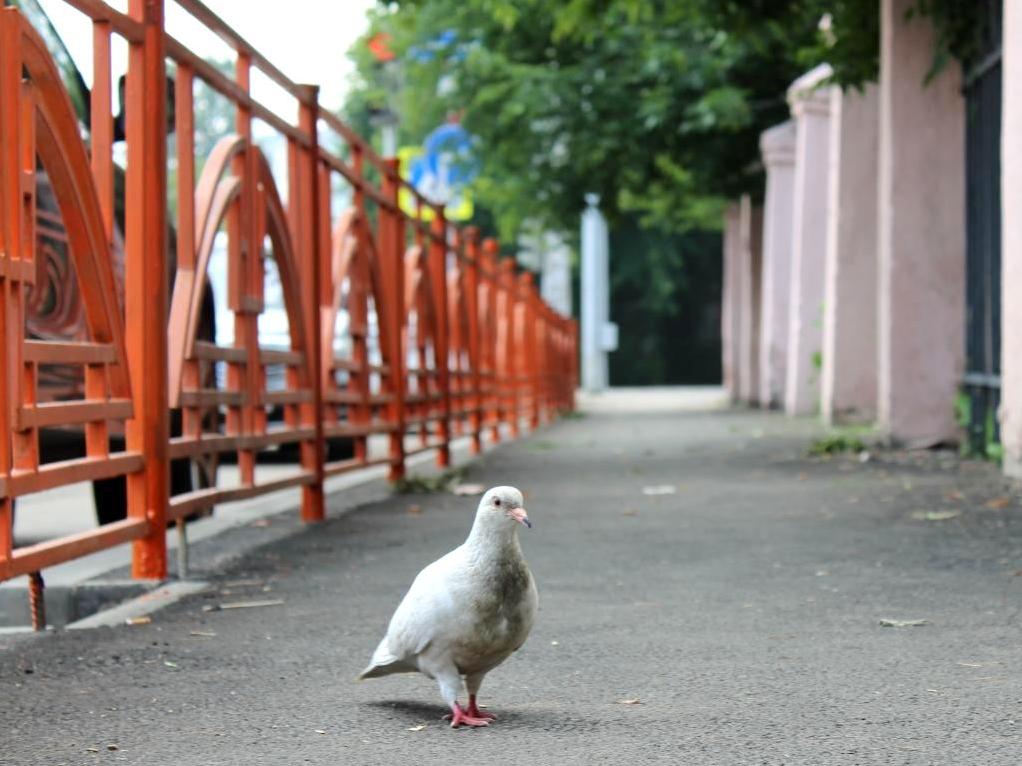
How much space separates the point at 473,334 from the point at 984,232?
4578 mm

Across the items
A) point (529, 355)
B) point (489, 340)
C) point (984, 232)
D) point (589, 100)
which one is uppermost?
point (589, 100)

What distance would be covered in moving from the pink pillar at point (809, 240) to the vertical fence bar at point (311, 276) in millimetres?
12346

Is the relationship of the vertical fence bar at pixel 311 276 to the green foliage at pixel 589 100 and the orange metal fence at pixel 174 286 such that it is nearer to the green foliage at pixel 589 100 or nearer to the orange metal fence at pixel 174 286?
the orange metal fence at pixel 174 286

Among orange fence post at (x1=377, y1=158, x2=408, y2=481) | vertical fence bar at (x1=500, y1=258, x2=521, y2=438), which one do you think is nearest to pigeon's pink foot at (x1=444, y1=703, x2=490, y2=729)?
orange fence post at (x1=377, y1=158, x2=408, y2=481)

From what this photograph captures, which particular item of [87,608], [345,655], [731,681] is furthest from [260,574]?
[731,681]

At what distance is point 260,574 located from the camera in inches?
232

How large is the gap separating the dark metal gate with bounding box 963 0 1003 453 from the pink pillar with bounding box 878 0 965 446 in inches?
5.0

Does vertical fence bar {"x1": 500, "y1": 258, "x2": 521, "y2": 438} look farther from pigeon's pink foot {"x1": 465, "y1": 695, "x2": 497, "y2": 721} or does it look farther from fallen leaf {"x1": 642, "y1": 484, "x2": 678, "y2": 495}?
pigeon's pink foot {"x1": 465, "y1": 695, "x2": 497, "y2": 721}

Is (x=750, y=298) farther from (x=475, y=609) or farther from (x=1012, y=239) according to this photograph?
(x=475, y=609)

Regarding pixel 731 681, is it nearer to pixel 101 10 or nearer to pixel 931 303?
pixel 101 10

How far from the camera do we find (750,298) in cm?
2655

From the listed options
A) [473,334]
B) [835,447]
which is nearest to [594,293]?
[473,334]

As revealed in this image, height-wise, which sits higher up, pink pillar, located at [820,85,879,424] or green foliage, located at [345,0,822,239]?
green foliage, located at [345,0,822,239]

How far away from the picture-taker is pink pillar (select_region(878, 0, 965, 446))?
37.3 feet
